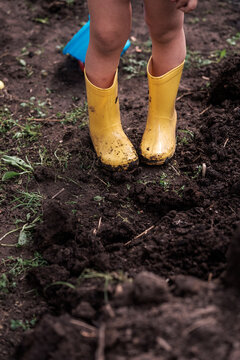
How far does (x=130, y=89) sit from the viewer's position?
10.7 ft

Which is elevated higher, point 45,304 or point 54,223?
point 54,223

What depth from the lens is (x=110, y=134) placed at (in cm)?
249

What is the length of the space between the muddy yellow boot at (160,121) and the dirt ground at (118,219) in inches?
4.1

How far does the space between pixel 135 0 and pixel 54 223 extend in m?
3.15

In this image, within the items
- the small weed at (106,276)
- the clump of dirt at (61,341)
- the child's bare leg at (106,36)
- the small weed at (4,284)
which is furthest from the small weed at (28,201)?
the clump of dirt at (61,341)

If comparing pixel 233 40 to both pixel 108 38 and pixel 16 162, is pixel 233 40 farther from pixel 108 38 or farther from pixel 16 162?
pixel 16 162

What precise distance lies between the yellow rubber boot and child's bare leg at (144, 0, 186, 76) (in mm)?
333

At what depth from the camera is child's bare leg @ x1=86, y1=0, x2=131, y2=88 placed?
6.37 feet

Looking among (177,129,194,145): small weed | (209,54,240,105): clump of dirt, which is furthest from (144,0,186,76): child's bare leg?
(209,54,240,105): clump of dirt

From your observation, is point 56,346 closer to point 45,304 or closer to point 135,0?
point 45,304

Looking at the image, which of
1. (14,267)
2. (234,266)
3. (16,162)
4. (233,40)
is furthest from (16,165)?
(233,40)

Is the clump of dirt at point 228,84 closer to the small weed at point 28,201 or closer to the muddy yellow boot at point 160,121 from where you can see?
the muddy yellow boot at point 160,121

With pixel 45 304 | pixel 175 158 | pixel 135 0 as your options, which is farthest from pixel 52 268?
pixel 135 0

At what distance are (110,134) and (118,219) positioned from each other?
592 millimetres
